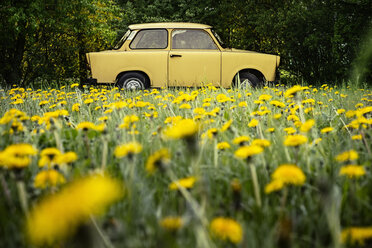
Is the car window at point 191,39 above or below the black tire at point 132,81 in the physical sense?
above

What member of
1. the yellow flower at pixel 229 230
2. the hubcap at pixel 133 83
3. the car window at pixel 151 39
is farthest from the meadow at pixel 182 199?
the car window at pixel 151 39

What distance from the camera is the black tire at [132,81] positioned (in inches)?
260

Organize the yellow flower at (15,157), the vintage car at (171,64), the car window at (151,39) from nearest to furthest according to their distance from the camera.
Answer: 1. the yellow flower at (15,157)
2. the vintage car at (171,64)
3. the car window at (151,39)

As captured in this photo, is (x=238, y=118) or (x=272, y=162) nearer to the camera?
(x=272, y=162)

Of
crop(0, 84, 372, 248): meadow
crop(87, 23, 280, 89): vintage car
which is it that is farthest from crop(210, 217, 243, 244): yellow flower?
crop(87, 23, 280, 89): vintage car

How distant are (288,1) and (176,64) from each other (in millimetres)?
7395

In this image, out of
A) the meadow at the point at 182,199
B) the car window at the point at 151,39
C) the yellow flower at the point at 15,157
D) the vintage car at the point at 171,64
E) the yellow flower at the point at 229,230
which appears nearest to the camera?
the meadow at the point at 182,199

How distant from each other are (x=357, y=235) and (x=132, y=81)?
626 cm

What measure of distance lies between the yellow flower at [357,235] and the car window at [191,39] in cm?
633

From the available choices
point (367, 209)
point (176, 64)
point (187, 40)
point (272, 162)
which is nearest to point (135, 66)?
point (176, 64)

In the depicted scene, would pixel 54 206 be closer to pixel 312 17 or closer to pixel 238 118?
pixel 238 118

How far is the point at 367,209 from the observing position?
1.02 meters

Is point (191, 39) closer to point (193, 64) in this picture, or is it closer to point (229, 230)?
point (193, 64)

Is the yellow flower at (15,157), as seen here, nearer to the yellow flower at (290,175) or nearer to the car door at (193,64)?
the yellow flower at (290,175)
